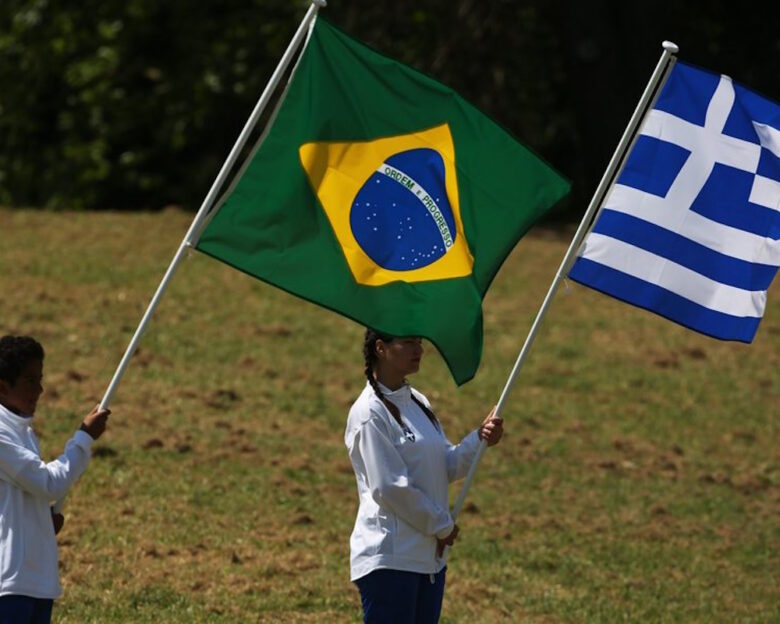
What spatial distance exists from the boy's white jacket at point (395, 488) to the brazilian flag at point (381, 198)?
0.33m

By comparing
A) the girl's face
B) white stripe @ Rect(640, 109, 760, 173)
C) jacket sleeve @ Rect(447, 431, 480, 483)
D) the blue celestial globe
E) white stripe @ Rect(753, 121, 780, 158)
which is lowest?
jacket sleeve @ Rect(447, 431, 480, 483)

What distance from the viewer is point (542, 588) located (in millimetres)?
9781

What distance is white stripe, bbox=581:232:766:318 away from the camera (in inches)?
276

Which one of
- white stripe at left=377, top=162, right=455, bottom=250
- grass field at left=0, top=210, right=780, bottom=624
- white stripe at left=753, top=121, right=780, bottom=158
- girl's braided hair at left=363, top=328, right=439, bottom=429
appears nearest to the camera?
girl's braided hair at left=363, top=328, right=439, bottom=429

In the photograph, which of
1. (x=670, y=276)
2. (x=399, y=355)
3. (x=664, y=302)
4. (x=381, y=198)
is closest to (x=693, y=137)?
(x=670, y=276)

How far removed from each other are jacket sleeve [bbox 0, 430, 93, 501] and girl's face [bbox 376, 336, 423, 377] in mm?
1271

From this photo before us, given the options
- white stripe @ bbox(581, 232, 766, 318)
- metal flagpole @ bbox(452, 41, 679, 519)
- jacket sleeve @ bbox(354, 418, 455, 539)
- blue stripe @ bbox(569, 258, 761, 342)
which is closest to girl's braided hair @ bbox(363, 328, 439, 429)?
jacket sleeve @ bbox(354, 418, 455, 539)

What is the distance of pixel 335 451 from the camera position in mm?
12383

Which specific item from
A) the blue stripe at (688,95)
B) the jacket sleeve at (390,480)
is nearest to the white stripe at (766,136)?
the blue stripe at (688,95)

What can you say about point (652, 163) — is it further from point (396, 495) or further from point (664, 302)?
point (396, 495)

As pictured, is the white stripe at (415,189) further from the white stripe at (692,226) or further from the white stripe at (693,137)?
the white stripe at (693,137)

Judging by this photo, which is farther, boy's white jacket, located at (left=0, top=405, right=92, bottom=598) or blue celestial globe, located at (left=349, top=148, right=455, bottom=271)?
blue celestial globe, located at (left=349, top=148, right=455, bottom=271)

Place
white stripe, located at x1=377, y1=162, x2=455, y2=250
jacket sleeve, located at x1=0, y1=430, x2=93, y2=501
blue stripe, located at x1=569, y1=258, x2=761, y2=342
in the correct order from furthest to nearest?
blue stripe, located at x1=569, y1=258, x2=761, y2=342 → white stripe, located at x1=377, y1=162, x2=455, y2=250 → jacket sleeve, located at x1=0, y1=430, x2=93, y2=501

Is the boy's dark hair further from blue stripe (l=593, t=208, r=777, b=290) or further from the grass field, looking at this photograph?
the grass field
